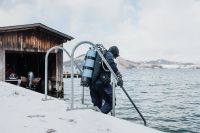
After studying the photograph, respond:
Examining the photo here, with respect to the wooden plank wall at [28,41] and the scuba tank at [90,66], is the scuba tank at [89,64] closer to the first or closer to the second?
the scuba tank at [90,66]

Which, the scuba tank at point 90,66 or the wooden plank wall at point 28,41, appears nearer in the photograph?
the scuba tank at point 90,66

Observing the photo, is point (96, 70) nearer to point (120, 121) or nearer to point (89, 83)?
point (89, 83)

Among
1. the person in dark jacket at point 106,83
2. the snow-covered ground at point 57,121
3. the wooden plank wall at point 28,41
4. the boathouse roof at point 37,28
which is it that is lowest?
the snow-covered ground at point 57,121

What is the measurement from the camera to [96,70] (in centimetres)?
766

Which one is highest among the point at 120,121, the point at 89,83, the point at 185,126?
the point at 89,83

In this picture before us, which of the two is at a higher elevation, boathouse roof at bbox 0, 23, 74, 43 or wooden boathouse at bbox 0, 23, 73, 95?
boathouse roof at bbox 0, 23, 74, 43

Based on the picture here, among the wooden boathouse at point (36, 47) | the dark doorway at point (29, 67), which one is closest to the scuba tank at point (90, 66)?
the wooden boathouse at point (36, 47)

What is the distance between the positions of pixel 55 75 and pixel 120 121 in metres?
21.1

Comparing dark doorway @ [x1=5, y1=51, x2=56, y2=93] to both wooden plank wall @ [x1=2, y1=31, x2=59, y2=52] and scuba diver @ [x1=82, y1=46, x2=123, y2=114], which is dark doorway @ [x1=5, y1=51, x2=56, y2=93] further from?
scuba diver @ [x1=82, y1=46, x2=123, y2=114]

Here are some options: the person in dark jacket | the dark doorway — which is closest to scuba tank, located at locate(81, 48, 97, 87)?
the person in dark jacket

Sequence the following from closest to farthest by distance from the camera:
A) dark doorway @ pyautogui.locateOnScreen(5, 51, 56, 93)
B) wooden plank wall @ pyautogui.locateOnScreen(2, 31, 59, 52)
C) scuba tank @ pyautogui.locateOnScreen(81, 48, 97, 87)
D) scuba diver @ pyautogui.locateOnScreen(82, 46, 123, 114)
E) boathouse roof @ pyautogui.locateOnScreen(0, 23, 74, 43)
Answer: scuba tank @ pyautogui.locateOnScreen(81, 48, 97, 87) < scuba diver @ pyautogui.locateOnScreen(82, 46, 123, 114) < boathouse roof @ pyautogui.locateOnScreen(0, 23, 74, 43) < wooden plank wall @ pyautogui.locateOnScreen(2, 31, 59, 52) < dark doorway @ pyautogui.locateOnScreen(5, 51, 56, 93)

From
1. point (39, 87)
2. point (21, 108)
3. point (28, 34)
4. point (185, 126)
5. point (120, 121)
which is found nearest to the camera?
point (120, 121)

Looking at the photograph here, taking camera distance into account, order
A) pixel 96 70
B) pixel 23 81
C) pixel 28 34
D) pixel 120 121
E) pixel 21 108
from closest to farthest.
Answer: pixel 120 121 → pixel 21 108 → pixel 96 70 → pixel 28 34 → pixel 23 81

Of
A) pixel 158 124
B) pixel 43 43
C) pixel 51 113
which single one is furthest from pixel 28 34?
pixel 51 113
